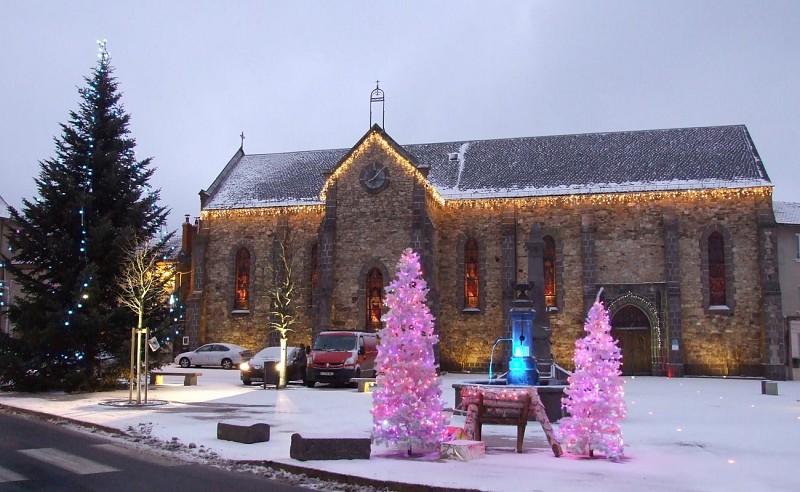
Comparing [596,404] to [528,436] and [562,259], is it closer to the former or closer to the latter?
[528,436]

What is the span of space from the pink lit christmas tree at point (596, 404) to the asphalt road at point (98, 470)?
14.4 ft

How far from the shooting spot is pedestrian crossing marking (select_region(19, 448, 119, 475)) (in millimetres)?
8859

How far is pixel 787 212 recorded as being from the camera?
32938 mm

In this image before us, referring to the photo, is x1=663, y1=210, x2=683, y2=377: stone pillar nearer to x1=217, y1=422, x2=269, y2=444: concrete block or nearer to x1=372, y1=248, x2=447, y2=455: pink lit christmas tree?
x1=372, y1=248, x2=447, y2=455: pink lit christmas tree

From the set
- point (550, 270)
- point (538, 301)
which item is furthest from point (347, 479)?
point (550, 270)

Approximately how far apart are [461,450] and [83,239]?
625 inches

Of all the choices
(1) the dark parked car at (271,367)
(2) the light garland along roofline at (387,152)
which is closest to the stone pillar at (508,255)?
(2) the light garland along roofline at (387,152)

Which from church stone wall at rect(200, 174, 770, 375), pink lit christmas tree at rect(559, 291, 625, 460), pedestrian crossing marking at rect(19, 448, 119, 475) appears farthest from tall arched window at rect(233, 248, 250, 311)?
pink lit christmas tree at rect(559, 291, 625, 460)

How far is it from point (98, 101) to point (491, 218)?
17669 millimetres

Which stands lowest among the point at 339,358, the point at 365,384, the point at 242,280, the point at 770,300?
the point at 365,384

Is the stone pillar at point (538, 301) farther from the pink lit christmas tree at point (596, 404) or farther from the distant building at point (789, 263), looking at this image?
the distant building at point (789, 263)

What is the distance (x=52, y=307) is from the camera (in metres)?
20.3

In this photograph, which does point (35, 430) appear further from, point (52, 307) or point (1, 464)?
point (52, 307)

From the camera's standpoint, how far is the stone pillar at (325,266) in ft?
104
